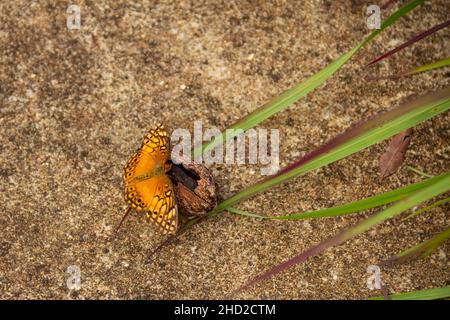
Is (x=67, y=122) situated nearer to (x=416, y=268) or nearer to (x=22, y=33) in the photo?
(x=22, y=33)

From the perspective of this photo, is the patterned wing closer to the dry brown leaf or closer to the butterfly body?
the butterfly body

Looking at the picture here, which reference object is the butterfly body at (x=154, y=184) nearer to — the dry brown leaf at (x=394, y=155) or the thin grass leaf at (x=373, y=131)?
the thin grass leaf at (x=373, y=131)

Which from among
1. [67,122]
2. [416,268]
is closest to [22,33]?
[67,122]
